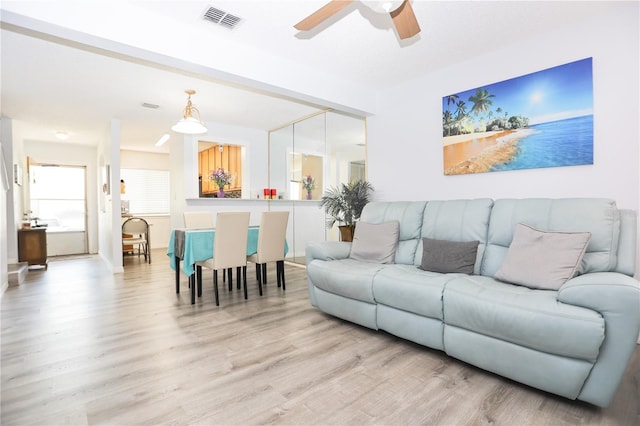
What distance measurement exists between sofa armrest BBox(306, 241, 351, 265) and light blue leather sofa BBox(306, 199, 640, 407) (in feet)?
0.03

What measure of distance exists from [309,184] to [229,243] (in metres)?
2.28

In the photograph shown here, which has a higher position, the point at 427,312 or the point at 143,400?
the point at 427,312

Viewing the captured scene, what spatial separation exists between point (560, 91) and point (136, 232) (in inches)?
271

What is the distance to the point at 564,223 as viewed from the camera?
7.38ft

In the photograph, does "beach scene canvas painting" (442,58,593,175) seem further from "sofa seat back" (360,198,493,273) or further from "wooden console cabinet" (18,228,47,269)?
"wooden console cabinet" (18,228,47,269)

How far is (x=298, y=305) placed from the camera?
3371mm

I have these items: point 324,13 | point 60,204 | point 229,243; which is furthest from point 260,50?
point 60,204

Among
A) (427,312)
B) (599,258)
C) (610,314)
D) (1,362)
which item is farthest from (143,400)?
(599,258)

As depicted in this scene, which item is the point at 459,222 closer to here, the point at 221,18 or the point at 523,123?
the point at 523,123

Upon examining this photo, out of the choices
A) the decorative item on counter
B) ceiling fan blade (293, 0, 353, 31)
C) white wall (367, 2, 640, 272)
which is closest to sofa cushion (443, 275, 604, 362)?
white wall (367, 2, 640, 272)

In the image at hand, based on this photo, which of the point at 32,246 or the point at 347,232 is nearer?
the point at 347,232

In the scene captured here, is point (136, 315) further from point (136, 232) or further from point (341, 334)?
point (136, 232)

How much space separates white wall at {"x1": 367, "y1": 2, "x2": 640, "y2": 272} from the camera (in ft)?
8.18

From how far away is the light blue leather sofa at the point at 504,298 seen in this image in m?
1.57
